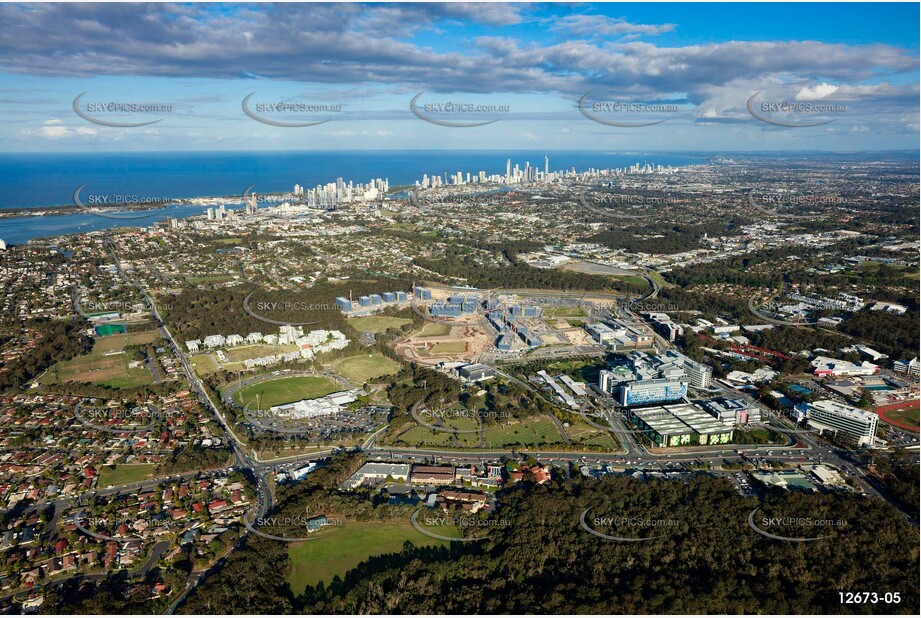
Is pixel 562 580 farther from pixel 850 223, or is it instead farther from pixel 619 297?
pixel 850 223

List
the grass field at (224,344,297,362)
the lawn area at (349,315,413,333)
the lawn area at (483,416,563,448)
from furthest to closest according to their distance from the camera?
the lawn area at (349,315,413,333) < the grass field at (224,344,297,362) < the lawn area at (483,416,563,448)

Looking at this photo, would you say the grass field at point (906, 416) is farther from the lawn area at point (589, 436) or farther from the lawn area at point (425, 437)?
the lawn area at point (425, 437)

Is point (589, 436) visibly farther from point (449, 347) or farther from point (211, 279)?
point (211, 279)

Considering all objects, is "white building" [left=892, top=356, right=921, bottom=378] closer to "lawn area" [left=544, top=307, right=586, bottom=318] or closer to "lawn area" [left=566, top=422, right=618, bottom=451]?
"lawn area" [left=566, top=422, right=618, bottom=451]

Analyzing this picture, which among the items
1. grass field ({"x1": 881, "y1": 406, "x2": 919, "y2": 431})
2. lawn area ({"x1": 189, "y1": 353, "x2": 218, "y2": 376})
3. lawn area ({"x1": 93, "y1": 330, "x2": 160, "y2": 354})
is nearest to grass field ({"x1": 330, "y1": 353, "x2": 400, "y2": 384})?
lawn area ({"x1": 189, "y1": 353, "x2": 218, "y2": 376})

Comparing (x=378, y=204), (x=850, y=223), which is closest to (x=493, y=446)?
(x=850, y=223)

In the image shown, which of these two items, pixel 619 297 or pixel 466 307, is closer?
pixel 466 307
